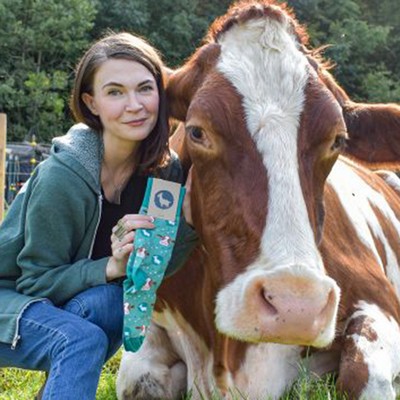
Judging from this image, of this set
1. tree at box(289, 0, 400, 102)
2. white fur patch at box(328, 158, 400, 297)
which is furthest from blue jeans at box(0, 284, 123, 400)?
tree at box(289, 0, 400, 102)

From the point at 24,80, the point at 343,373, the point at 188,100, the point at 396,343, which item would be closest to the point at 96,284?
the point at 188,100

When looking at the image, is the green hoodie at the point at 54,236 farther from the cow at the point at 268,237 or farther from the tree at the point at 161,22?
the tree at the point at 161,22

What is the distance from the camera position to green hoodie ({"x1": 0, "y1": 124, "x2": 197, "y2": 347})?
313 cm

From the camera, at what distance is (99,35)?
34.7 metres

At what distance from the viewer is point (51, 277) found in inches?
124

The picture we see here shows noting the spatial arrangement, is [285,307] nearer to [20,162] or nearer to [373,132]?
[373,132]

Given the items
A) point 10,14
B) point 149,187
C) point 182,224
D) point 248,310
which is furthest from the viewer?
point 10,14

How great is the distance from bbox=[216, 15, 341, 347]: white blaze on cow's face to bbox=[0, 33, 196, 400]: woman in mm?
430

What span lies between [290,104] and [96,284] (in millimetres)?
1046

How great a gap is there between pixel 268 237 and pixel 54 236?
909 mm

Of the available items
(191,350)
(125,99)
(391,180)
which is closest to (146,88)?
(125,99)

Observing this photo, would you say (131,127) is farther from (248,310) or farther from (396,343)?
(396,343)

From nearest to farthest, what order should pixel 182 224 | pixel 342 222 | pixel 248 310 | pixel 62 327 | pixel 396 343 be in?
pixel 248 310 < pixel 62 327 < pixel 182 224 < pixel 396 343 < pixel 342 222

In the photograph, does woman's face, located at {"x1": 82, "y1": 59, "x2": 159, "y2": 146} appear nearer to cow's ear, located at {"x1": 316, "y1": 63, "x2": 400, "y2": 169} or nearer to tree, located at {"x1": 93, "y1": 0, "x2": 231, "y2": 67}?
cow's ear, located at {"x1": 316, "y1": 63, "x2": 400, "y2": 169}
